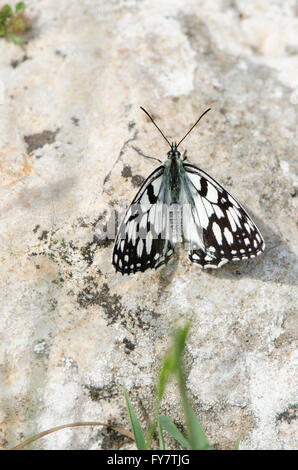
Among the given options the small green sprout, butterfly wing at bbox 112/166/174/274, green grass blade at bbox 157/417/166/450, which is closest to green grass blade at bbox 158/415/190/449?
green grass blade at bbox 157/417/166/450

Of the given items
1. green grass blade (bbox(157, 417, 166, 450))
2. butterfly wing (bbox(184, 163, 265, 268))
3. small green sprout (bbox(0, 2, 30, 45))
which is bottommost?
green grass blade (bbox(157, 417, 166, 450))

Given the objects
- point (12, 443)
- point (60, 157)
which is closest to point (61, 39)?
point (60, 157)

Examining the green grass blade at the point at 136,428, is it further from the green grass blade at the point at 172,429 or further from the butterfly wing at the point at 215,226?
the butterfly wing at the point at 215,226

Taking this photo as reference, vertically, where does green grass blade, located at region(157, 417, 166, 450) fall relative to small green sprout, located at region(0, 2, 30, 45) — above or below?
below

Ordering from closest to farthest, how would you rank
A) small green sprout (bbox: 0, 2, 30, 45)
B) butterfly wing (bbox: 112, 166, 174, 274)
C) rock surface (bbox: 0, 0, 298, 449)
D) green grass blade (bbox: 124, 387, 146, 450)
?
green grass blade (bbox: 124, 387, 146, 450), rock surface (bbox: 0, 0, 298, 449), butterfly wing (bbox: 112, 166, 174, 274), small green sprout (bbox: 0, 2, 30, 45)

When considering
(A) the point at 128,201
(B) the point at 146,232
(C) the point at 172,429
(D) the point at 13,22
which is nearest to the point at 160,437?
(C) the point at 172,429

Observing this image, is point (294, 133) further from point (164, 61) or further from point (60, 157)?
point (60, 157)

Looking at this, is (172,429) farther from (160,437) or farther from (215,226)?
(215,226)

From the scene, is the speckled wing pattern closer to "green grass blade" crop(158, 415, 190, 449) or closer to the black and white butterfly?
the black and white butterfly
